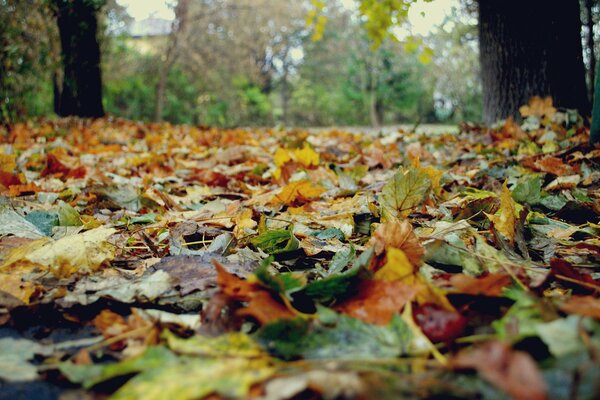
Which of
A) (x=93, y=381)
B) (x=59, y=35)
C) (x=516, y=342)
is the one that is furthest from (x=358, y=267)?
(x=59, y=35)

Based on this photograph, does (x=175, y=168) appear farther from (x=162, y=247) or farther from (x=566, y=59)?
(x=566, y=59)

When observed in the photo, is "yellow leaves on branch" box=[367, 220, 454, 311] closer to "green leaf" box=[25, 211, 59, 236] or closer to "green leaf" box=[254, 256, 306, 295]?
"green leaf" box=[254, 256, 306, 295]

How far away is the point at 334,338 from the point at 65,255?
0.59m

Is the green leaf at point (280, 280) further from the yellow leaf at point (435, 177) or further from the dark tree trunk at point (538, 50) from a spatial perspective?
the dark tree trunk at point (538, 50)

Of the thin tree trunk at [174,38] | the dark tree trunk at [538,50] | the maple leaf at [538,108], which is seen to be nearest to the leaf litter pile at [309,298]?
the maple leaf at [538,108]

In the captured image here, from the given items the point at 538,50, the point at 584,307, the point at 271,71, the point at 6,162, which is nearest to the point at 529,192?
the point at 584,307

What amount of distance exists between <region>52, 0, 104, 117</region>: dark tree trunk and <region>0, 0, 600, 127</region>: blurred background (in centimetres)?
151

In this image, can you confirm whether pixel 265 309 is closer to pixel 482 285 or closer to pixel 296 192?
pixel 482 285

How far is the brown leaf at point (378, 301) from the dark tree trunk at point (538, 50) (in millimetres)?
3127

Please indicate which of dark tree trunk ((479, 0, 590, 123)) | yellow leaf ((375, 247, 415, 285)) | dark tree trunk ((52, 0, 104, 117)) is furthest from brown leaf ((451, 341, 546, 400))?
dark tree trunk ((52, 0, 104, 117))

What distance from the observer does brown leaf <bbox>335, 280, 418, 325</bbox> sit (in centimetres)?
64

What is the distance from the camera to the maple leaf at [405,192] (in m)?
1.22

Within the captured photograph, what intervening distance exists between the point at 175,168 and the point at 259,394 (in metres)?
2.24

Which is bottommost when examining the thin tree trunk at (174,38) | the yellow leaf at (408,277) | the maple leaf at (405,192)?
the yellow leaf at (408,277)
